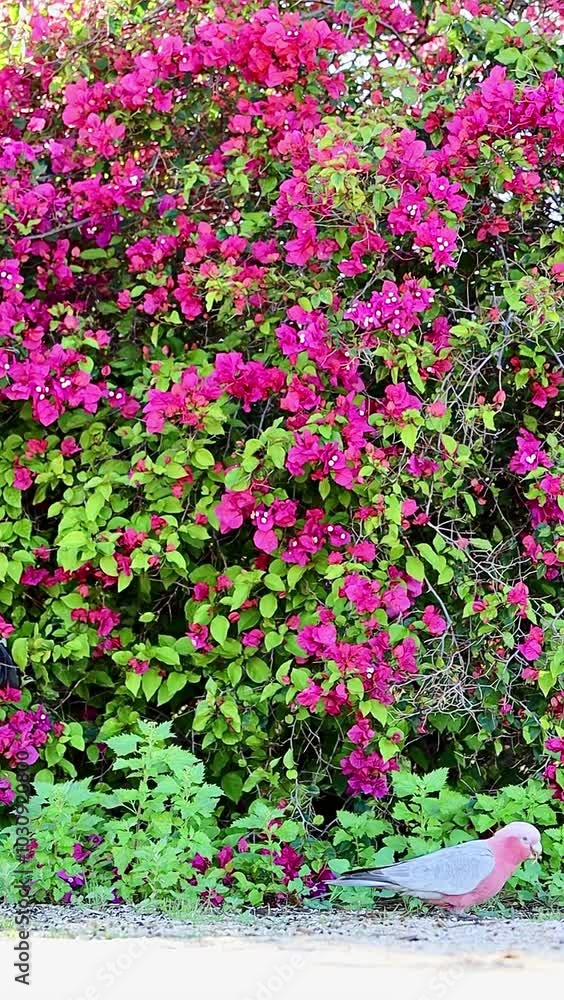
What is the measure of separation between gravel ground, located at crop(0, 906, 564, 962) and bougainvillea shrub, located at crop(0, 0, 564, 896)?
0.45 m

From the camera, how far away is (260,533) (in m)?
3.14

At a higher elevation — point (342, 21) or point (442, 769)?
point (342, 21)

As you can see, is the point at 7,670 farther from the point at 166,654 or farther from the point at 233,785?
the point at 233,785

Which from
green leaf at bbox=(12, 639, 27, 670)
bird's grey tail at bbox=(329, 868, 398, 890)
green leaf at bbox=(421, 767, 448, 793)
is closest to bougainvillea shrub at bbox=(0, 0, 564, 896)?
green leaf at bbox=(12, 639, 27, 670)

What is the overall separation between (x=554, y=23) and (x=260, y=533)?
5.83 feet

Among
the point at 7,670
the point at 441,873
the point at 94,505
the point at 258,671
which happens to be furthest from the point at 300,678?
the point at 7,670

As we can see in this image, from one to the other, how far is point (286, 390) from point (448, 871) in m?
1.37

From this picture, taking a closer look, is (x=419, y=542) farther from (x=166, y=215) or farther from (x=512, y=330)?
(x=166, y=215)

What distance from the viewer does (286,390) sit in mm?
3162

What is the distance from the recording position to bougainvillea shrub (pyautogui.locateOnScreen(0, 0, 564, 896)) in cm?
312

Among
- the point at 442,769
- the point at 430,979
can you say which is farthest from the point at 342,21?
the point at 430,979

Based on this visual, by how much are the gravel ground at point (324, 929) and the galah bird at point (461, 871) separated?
72 millimetres

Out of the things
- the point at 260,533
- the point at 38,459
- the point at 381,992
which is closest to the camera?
the point at 381,992

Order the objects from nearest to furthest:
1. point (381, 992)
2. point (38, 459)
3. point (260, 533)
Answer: point (381, 992), point (260, 533), point (38, 459)
